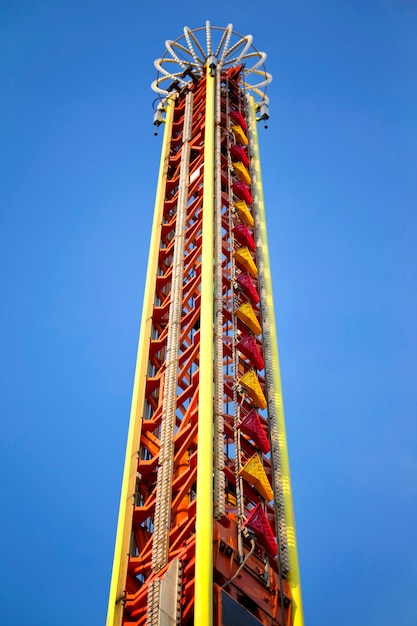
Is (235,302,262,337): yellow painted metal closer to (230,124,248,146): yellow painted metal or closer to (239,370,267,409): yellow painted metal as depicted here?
(239,370,267,409): yellow painted metal

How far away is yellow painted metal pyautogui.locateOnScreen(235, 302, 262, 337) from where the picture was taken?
19.7 metres

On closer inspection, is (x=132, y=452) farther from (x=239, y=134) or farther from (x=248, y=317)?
(x=239, y=134)

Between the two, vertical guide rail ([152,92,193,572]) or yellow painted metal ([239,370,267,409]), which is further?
yellow painted metal ([239,370,267,409])

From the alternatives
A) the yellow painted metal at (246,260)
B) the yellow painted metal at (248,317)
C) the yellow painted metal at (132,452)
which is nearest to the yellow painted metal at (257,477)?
the yellow painted metal at (132,452)

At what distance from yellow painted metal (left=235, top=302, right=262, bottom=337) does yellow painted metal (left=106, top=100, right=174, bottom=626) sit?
7.99 ft

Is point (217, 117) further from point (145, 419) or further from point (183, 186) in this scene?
point (145, 419)

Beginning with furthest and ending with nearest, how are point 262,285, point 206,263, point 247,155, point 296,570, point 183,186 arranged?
point 247,155, point 183,186, point 262,285, point 206,263, point 296,570

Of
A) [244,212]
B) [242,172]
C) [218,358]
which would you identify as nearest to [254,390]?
[218,358]

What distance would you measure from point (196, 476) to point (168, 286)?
24.3 ft

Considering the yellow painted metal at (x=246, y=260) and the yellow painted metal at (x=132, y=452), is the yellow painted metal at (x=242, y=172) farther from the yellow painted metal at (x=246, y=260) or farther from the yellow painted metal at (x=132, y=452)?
the yellow painted metal at (x=246, y=260)

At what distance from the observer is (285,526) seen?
52.9 feet

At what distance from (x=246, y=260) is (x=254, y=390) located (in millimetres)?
4337

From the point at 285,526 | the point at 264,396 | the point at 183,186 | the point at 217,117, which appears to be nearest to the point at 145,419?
the point at 264,396

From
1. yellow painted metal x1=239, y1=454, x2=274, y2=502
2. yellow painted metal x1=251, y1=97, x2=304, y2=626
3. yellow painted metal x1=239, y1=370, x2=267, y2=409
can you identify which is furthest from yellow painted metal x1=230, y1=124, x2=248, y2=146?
yellow painted metal x1=239, y1=454, x2=274, y2=502
